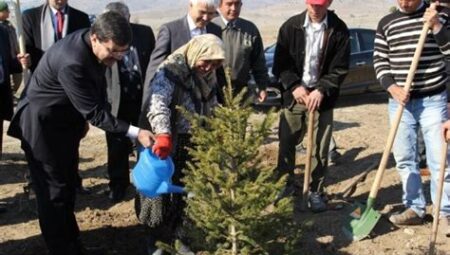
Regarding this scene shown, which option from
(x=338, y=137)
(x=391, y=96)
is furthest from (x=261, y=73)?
(x=338, y=137)

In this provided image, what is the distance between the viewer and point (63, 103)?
388cm

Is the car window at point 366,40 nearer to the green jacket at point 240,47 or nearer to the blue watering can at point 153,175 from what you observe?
the green jacket at point 240,47

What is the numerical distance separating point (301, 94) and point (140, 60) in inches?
62.8

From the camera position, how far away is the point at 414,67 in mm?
4230

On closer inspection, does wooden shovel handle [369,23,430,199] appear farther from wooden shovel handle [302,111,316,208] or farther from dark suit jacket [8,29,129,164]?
dark suit jacket [8,29,129,164]

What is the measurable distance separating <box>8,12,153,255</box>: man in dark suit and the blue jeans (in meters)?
2.08

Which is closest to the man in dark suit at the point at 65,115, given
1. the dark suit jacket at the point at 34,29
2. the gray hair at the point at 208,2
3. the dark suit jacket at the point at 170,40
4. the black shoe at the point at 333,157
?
the dark suit jacket at the point at 170,40

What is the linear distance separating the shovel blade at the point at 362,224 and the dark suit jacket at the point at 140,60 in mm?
2273

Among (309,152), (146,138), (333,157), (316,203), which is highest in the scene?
(146,138)

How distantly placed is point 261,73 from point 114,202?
6.21 ft

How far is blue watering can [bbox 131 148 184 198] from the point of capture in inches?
144

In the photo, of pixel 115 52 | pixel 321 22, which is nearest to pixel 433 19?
pixel 321 22

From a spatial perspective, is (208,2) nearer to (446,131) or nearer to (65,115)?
(65,115)

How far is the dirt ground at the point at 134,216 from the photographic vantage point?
4523mm
